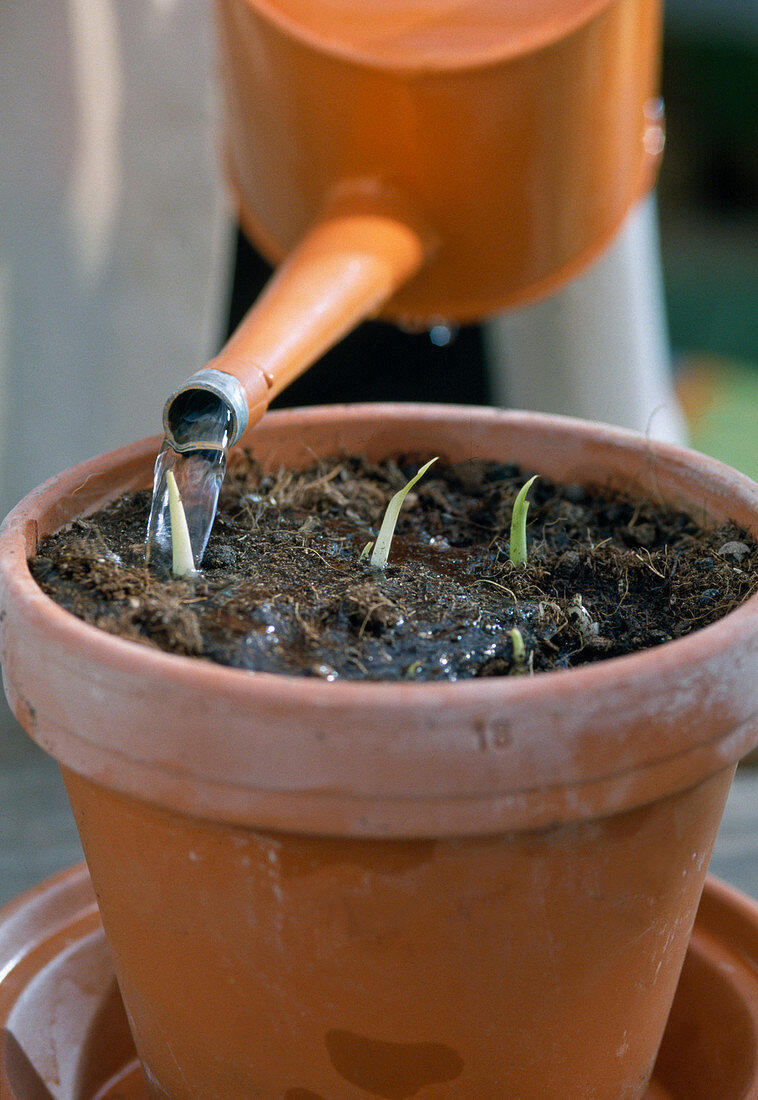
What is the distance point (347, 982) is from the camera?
1.59 feet

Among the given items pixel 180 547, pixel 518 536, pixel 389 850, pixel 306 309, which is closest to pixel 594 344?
→ pixel 306 309

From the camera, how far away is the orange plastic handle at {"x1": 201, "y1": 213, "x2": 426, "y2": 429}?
0.68 meters

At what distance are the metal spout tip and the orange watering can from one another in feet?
0.68

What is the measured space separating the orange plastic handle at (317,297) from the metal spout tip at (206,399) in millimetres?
12

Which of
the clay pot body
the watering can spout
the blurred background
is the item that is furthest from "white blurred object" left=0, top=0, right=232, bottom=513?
the watering can spout

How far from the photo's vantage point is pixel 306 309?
77 cm

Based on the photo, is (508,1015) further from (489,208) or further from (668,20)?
(668,20)

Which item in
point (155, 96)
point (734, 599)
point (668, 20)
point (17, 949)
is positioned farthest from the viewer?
point (668, 20)

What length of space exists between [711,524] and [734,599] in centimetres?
13

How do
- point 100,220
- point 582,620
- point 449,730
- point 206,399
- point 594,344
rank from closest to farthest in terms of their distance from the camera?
point 449,730, point 582,620, point 206,399, point 100,220, point 594,344

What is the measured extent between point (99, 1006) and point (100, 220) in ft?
3.01

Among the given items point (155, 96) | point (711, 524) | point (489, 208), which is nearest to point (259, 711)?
point (711, 524)

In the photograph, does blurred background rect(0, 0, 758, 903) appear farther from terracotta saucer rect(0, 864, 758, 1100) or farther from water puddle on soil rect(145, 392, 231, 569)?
water puddle on soil rect(145, 392, 231, 569)

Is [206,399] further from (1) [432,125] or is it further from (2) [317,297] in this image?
(1) [432,125]
